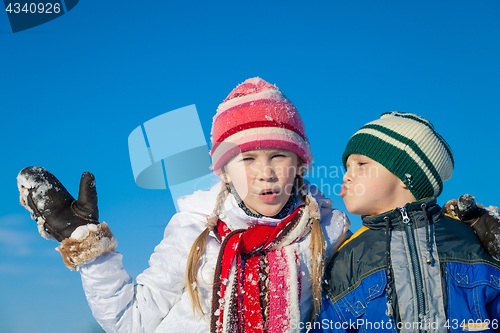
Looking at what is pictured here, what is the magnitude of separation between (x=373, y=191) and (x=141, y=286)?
68.3 inches

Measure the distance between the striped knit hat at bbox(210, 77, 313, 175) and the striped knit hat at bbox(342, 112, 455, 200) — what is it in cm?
47

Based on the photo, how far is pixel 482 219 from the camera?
2.67 meters

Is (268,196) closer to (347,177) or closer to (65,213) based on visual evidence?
(347,177)

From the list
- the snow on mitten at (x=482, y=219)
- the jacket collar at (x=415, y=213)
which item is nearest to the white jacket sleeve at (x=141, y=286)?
the jacket collar at (x=415, y=213)

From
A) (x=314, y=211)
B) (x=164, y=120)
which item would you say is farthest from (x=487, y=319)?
(x=164, y=120)

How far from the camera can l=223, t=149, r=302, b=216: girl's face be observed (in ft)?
8.93

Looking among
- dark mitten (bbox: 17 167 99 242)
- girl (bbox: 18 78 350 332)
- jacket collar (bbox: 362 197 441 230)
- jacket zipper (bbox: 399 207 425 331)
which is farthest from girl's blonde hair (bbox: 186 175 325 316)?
dark mitten (bbox: 17 167 99 242)

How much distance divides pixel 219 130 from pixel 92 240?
1.14 m

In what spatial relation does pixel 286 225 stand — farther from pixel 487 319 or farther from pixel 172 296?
pixel 487 319

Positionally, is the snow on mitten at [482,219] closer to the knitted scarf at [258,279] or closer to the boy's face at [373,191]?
the boy's face at [373,191]

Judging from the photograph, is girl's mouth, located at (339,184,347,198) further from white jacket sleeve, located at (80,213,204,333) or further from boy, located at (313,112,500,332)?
white jacket sleeve, located at (80,213,204,333)

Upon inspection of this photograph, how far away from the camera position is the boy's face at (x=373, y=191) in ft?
9.00

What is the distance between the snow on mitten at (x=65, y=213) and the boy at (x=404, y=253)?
1589 mm

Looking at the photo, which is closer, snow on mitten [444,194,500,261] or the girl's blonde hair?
snow on mitten [444,194,500,261]
